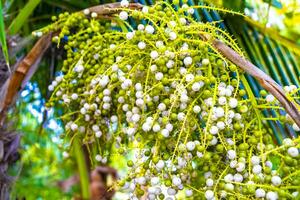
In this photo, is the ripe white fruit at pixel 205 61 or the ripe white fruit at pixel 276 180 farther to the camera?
the ripe white fruit at pixel 205 61

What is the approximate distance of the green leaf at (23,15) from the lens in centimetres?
115

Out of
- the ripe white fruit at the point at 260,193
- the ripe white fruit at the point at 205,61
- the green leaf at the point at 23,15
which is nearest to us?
the ripe white fruit at the point at 260,193

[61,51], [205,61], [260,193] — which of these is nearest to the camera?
[260,193]

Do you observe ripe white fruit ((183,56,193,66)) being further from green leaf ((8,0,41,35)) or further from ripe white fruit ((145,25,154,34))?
green leaf ((8,0,41,35))

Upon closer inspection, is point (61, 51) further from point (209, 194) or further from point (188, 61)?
point (209, 194)

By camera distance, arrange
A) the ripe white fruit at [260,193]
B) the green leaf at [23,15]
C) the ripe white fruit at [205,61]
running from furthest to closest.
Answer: the green leaf at [23,15]
the ripe white fruit at [205,61]
the ripe white fruit at [260,193]

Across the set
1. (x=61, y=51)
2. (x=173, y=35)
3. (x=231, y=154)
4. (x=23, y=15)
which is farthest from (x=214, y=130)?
(x=61, y=51)

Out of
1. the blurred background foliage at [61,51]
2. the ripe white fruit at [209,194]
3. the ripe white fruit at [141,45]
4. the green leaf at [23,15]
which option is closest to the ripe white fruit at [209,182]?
the ripe white fruit at [209,194]

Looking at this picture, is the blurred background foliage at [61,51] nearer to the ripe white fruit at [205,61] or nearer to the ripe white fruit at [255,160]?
the ripe white fruit at [205,61]

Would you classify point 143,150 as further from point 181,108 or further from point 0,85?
point 0,85

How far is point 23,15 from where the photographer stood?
1184 millimetres

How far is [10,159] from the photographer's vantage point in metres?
1.25

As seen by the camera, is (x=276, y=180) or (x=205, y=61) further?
(x=205, y=61)

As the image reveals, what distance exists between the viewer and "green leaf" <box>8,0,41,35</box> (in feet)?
3.78
